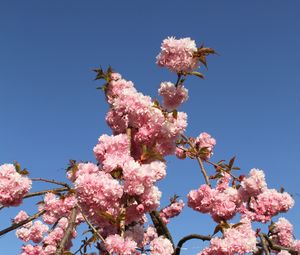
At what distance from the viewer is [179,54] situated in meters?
4.04

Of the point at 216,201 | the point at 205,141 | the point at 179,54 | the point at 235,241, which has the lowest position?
the point at 235,241

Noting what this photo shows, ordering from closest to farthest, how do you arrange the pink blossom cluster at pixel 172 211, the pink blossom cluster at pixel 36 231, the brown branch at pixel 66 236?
the brown branch at pixel 66 236, the pink blossom cluster at pixel 36 231, the pink blossom cluster at pixel 172 211

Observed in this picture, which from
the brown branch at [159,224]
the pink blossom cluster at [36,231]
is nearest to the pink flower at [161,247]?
the brown branch at [159,224]

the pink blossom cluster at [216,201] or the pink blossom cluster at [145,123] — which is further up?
the pink blossom cluster at [145,123]

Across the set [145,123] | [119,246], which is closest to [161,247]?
[119,246]

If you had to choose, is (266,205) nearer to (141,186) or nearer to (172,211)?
(141,186)

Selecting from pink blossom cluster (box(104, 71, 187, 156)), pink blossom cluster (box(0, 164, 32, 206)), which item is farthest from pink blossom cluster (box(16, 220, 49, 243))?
pink blossom cluster (box(104, 71, 187, 156))

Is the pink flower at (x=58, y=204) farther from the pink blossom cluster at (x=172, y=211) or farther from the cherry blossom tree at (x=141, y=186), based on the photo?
the pink blossom cluster at (x=172, y=211)

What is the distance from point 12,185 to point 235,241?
7.37ft

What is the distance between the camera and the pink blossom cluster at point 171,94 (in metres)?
4.23

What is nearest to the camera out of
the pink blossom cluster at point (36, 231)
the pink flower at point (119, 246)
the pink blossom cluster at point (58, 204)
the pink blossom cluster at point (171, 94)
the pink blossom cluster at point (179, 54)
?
the pink flower at point (119, 246)

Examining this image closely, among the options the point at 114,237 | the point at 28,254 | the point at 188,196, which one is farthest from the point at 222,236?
the point at 28,254

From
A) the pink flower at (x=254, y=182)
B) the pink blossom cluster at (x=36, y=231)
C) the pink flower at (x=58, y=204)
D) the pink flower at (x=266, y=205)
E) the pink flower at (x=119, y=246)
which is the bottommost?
the pink flower at (x=119, y=246)

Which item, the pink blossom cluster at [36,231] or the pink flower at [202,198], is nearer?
the pink flower at [202,198]
